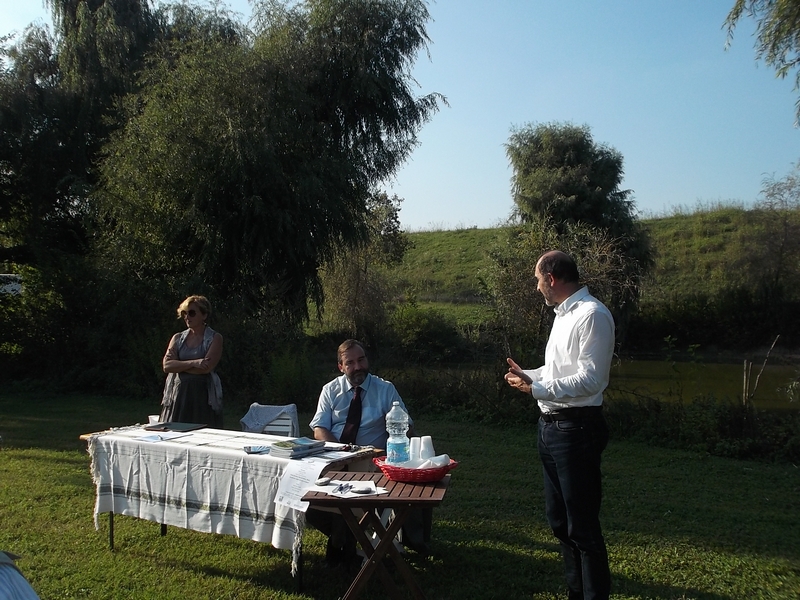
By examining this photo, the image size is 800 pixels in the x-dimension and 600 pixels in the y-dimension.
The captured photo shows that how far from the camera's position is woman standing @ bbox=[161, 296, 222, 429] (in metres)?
5.91

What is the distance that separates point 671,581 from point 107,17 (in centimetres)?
1653

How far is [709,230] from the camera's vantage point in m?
34.1

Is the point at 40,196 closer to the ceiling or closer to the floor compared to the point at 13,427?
closer to the ceiling

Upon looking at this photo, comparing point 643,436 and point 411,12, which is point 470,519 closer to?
point 643,436

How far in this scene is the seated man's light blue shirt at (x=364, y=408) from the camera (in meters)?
5.12

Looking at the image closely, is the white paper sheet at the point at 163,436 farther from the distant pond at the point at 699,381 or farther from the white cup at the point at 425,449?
the distant pond at the point at 699,381

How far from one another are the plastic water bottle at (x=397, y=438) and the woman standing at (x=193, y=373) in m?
1.82

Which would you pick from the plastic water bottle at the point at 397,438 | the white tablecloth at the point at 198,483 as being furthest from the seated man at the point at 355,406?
the white tablecloth at the point at 198,483

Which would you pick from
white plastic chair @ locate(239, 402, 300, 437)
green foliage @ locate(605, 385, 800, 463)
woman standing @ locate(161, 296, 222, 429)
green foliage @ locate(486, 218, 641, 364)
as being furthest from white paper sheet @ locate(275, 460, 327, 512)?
green foliage @ locate(486, 218, 641, 364)

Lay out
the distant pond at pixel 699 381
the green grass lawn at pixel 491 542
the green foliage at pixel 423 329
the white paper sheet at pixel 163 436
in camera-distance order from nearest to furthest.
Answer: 1. the green grass lawn at pixel 491 542
2. the white paper sheet at pixel 163 436
3. the distant pond at pixel 699 381
4. the green foliage at pixel 423 329

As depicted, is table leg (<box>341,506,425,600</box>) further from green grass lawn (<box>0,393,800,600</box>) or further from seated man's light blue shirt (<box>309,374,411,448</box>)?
seated man's light blue shirt (<box>309,374,411,448</box>)

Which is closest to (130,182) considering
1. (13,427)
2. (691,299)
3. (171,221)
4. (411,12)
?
(171,221)

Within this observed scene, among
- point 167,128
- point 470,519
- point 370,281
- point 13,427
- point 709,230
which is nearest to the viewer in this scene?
point 470,519

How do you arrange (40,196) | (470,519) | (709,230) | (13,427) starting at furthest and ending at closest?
(709,230) < (40,196) < (13,427) < (470,519)
